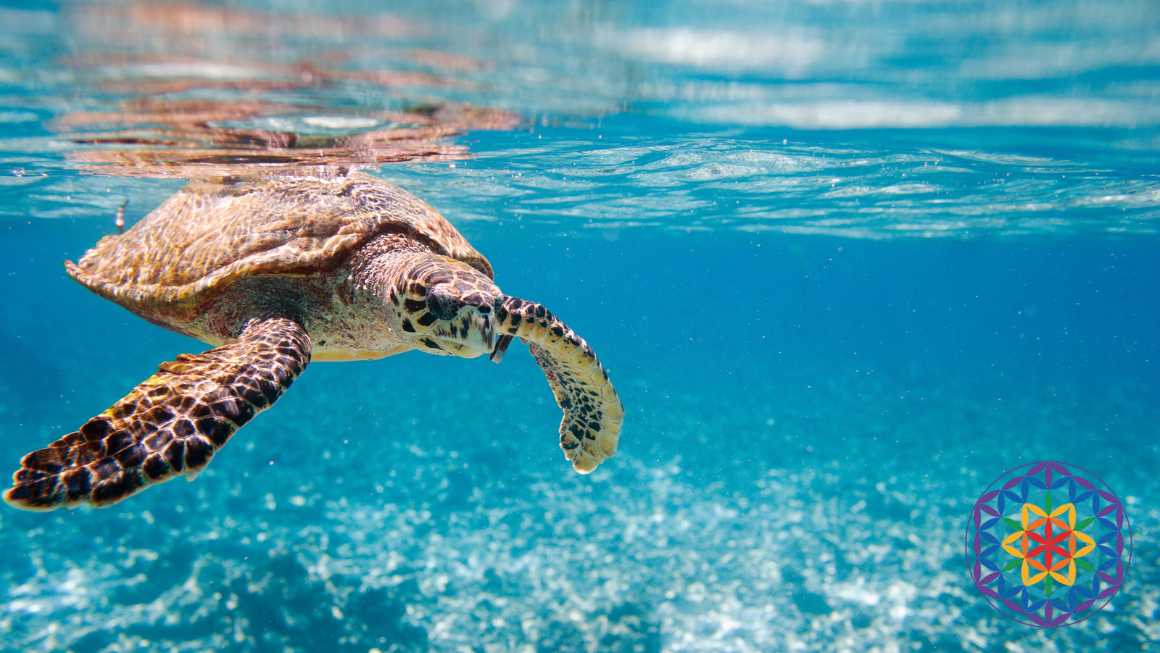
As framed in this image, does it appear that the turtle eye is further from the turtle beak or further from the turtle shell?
the turtle shell

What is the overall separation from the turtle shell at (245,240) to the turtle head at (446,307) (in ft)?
3.54

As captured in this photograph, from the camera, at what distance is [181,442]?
2.69 m

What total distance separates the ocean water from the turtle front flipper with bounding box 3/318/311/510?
2990mm

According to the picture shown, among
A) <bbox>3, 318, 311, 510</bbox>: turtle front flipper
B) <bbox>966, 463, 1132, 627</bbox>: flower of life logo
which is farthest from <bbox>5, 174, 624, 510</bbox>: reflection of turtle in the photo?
<bbox>966, 463, 1132, 627</bbox>: flower of life logo

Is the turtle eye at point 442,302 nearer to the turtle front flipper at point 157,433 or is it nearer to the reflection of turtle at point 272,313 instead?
the reflection of turtle at point 272,313

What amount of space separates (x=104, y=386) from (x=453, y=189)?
41.0 feet

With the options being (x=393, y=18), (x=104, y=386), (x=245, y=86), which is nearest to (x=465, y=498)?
(x=245, y=86)

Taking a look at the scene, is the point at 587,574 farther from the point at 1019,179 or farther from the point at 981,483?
the point at 1019,179

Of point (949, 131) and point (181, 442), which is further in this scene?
point (949, 131)

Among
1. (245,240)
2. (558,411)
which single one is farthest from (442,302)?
(558,411)

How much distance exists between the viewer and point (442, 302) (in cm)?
369

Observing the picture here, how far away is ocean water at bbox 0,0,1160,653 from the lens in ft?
17.3

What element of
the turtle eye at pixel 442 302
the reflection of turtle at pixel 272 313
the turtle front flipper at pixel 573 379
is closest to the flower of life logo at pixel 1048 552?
the turtle front flipper at pixel 573 379

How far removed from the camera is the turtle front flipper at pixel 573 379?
4.29 metres
